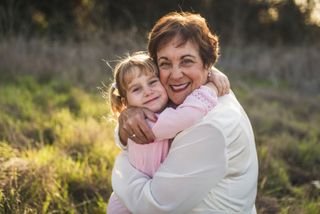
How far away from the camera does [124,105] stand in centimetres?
307

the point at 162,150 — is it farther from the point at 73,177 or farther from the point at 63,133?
the point at 63,133

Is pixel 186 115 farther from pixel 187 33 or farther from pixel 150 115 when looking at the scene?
pixel 187 33

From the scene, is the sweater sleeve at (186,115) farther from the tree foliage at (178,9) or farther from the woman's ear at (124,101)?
the tree foliage at (178,9)

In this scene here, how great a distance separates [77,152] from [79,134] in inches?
16.9

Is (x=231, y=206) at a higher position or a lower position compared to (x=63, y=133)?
higher

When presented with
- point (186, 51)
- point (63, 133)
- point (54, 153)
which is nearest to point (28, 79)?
point (63, 133)

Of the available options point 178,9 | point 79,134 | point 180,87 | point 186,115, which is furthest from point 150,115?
point 178,9

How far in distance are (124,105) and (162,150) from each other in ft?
1.85

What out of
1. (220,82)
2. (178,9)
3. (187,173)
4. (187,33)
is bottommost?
(178,9)

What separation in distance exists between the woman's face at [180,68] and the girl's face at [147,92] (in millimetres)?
65

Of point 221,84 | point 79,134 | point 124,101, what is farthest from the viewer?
point 79,134

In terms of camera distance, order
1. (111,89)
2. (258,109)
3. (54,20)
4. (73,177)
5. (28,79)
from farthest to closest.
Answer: (54,20) < (28,79) < (258,109) < (73,177) < (111,89)

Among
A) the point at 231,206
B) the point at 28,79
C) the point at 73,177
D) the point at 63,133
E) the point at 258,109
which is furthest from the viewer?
the point at 28,79

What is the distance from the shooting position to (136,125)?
2582 millimetres
